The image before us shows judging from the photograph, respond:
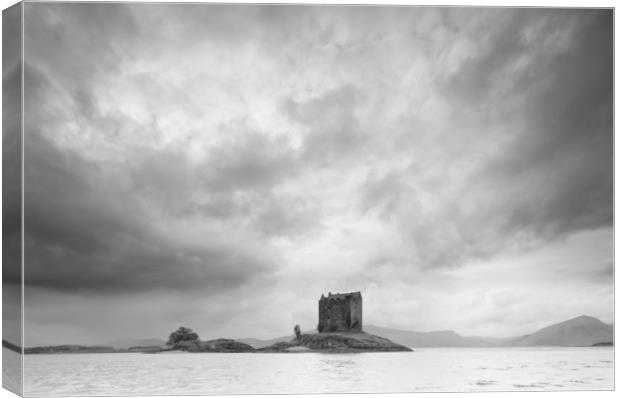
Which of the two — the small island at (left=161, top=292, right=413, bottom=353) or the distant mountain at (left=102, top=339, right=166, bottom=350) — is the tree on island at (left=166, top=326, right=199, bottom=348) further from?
the distant mountain at (left=102, top=339, right=166, bottom=350)

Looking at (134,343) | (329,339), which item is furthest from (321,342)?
(134,343)

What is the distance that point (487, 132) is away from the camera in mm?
26000

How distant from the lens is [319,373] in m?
27.0

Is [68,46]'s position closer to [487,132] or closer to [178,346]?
[178,346]

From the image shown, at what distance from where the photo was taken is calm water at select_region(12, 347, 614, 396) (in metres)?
22.9

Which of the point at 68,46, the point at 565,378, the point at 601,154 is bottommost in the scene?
the point at 565,378

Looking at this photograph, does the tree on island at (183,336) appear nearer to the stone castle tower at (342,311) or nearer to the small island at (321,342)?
the small island at (321,342)

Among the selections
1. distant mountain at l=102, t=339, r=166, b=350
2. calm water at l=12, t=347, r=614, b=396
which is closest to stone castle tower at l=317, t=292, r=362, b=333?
calm water at l=12, t=347, r=614, b=396

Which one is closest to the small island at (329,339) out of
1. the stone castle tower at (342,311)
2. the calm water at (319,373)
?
the stone castle tower at (342,311)

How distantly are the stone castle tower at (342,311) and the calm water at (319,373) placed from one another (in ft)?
9.00

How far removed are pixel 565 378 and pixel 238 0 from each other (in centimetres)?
1533

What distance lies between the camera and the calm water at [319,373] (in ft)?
75.0

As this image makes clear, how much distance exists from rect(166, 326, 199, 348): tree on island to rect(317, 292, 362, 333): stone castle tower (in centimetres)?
509

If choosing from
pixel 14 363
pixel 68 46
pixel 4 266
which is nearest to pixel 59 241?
pixel 4 266
